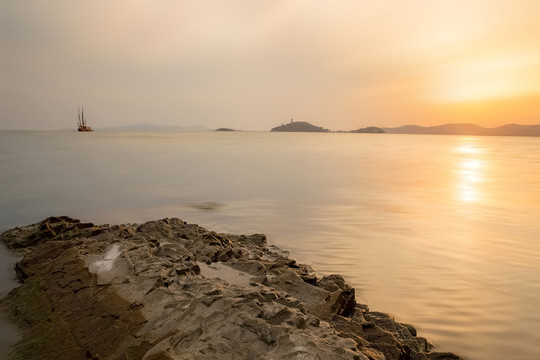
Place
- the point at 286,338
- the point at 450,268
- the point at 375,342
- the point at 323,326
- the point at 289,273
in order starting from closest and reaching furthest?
the point at 286,338
the point at 323,326
the point at 375,342
the point at 289,273
the point at 450,268

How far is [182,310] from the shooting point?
168 inches

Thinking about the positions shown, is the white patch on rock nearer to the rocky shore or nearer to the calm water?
the rocky shore

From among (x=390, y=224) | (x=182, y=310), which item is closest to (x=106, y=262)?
(x=182, y=310)

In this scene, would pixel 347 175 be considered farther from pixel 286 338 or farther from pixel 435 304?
pixel 286 338

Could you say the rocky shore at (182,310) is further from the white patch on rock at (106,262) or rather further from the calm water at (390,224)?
the calm water at (390,224)

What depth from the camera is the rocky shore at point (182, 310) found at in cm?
357

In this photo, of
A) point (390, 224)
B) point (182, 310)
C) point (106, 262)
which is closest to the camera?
point (182, 310)

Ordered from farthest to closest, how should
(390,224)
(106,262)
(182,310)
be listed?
(390,224) → (106,262) → (182,310)

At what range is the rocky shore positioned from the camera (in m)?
3.57

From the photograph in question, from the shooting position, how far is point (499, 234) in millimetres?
11852

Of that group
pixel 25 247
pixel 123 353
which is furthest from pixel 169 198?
pixel 123 353

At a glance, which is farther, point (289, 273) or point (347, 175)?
point (347, 175)

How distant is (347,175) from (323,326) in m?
26.9

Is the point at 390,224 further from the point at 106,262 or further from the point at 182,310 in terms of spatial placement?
the point at 182,310
